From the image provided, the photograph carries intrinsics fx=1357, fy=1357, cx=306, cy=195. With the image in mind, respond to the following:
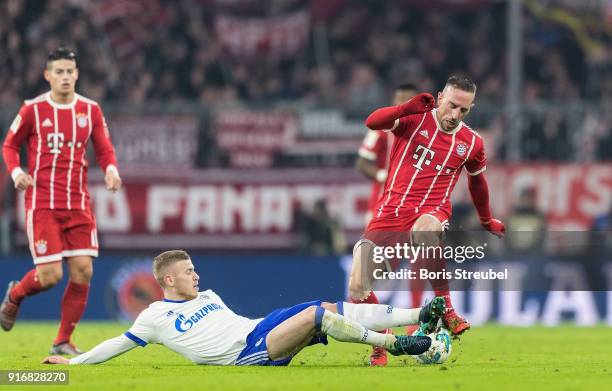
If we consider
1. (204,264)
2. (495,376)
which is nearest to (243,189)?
(204,264)

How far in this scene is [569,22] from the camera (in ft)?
71.7

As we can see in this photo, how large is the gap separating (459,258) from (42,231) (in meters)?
5.42

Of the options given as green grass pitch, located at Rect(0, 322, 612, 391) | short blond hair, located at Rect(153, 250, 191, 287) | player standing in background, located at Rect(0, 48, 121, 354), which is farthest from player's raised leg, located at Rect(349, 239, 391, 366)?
player standing in background, located at Rect(0, 48, 121, 354)

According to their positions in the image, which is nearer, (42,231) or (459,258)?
(42,231)

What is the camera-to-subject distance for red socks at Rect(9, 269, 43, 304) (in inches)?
438

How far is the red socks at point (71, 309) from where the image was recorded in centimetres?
1125

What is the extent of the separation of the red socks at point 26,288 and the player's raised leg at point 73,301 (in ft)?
0.90

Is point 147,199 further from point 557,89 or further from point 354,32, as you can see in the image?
point 557,89

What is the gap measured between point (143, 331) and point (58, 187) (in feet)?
7.53

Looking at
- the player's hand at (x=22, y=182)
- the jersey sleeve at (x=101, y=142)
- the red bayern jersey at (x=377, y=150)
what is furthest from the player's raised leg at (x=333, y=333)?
the red bayern jersey at (x=377, y=150)

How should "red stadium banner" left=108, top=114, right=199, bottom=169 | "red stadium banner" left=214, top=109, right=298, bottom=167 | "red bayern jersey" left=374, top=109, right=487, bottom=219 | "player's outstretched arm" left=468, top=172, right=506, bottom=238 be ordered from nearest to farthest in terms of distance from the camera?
"red bayern jersey" left=374, top=109, right=487, bottom=219 < "player's outstretched arm" left=468, top=172, right=506, bottom=238 < "red stadium banner" left=108, top=114, right=199, bottom=169 < "red stadium banner" left=214, top=109, right=298, bottom=167

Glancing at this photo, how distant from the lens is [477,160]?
1029cm

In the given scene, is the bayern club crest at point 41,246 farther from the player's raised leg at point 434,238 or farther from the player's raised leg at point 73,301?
the player's raised leg at point 434,238

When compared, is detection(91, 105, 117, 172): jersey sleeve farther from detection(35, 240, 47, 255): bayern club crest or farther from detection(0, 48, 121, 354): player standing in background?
detection(35, 240, 47, 255): bayern club crest
